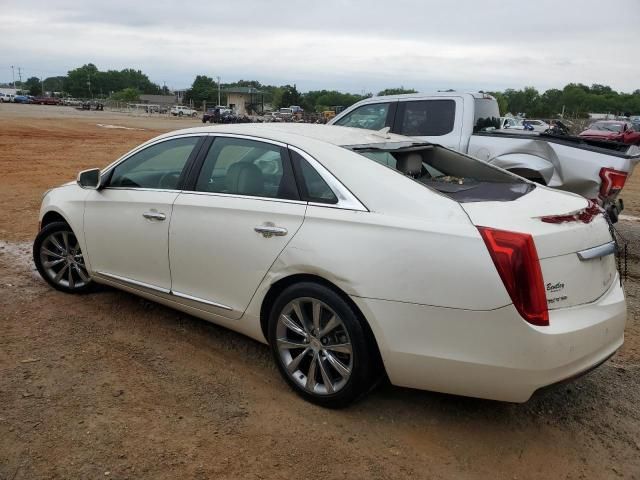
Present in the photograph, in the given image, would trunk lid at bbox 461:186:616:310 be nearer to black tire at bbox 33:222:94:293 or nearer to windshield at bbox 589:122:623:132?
black tire at bbox 33:222:94:293

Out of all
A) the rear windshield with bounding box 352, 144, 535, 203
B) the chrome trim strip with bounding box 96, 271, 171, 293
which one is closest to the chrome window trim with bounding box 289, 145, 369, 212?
the rear windshield with bounding box 352, 144, 535, 203

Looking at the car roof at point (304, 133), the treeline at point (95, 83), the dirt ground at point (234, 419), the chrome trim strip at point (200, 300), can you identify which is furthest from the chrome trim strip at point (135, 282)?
the treeline at point (95, 83)

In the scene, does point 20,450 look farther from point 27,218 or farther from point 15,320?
point 27,218

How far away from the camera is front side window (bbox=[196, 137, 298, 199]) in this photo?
355 centimetres

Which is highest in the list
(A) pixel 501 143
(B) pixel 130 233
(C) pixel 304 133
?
(C) pixel 304 133

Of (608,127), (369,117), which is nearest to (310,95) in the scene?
(608,127)

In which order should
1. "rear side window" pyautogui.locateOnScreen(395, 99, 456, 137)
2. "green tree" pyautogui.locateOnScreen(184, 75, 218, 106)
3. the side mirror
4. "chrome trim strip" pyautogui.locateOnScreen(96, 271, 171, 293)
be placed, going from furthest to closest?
"green tree" pyautogui.locateOnScreen(184, 75, 218, 106) < "rear side window" pyautogui.locateOnScreen(395, 99, 456, 137) < the side mirror < "chrome trim strip" pyautogui.locateOnScreen(96, 271, 171, 293)

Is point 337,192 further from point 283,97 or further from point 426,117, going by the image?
point 283,97

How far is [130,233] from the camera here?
13.9ft

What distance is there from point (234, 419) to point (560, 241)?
1.99 meters

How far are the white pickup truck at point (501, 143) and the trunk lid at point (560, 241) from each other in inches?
133

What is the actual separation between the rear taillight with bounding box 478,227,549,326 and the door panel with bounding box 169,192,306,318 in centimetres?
112

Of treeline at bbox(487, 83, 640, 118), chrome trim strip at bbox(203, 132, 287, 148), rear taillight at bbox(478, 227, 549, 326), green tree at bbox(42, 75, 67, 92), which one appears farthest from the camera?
green tree at bbox(42, 75, 67, 92)

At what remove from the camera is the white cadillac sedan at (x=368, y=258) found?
9.05ft
